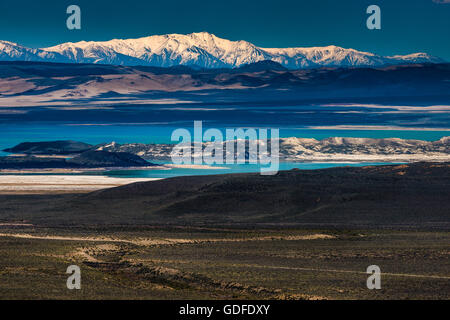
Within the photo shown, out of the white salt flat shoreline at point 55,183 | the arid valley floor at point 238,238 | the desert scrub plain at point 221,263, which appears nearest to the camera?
the desert scrub plain at point 221,263

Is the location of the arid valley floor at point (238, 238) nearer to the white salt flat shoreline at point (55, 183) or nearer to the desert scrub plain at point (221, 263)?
the desert scrub plain at point (221, 263)

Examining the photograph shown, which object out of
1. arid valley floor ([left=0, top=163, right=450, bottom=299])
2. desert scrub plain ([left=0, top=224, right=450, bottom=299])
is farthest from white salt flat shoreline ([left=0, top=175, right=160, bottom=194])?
desert scrub plain ([left=0, top=224, right=450, bottom=299])

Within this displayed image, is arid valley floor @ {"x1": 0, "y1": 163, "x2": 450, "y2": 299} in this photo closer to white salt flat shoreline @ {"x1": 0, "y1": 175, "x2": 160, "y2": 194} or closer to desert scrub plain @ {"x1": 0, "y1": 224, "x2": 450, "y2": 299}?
desert scrub plain @ {"x1": 0, "y1": 224, "x2": 450, "y2": 299}

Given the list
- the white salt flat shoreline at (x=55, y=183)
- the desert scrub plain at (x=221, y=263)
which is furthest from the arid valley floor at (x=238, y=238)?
the white salt flat shoreline at (x=55, y=183)
